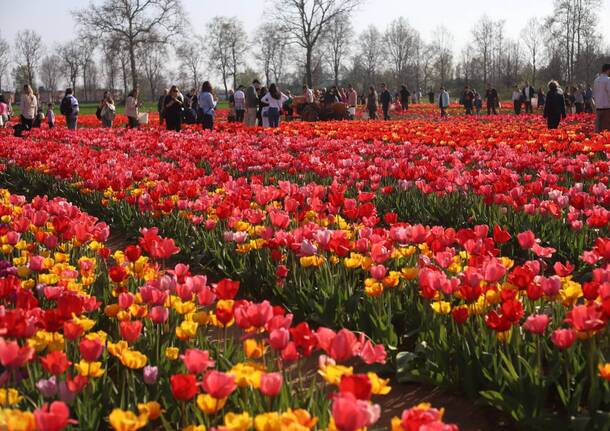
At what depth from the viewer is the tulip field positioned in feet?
6.64

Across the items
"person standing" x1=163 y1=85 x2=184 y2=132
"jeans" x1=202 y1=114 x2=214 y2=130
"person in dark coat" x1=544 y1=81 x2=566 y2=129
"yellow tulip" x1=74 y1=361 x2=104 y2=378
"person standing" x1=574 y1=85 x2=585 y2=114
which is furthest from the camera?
"person standing" x1=574 y1=85 x2=585 y2=114

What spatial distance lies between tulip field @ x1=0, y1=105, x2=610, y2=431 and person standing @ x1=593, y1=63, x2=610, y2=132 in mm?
7734

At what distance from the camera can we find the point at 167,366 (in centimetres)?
258

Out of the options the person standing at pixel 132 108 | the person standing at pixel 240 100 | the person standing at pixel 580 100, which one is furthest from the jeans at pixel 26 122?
the person standing at pixel 580 100

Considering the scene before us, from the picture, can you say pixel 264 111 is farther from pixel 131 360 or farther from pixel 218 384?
pixel 218 384

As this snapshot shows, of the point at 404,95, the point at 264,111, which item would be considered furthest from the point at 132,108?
the point at 404,95

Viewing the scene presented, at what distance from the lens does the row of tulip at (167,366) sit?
5.57ft

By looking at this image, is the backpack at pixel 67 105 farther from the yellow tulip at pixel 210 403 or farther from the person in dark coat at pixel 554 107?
the yellow tulip at pixel 210 403

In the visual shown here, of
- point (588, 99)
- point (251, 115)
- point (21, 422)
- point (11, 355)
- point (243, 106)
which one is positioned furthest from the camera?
point (588, 99)

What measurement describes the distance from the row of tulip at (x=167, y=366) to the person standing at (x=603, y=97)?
37.9ft

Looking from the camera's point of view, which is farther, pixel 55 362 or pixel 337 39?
pixel 337 39

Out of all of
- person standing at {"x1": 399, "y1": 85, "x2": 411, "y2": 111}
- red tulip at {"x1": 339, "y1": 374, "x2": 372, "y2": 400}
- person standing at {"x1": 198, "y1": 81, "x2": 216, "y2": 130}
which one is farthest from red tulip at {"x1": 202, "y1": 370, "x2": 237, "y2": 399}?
person standing at {"x1": 399, "y1": 85, "x2": 411, "y2": 111}

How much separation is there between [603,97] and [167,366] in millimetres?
12598

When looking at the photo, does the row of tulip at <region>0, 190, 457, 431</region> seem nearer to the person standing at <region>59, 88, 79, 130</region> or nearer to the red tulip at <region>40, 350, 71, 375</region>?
the red tulip at <region>40, 350, 71, 375</region>
